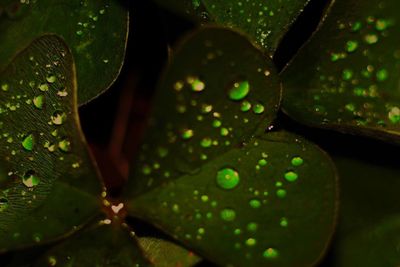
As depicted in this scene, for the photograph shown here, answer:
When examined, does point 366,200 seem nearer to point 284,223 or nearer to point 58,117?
point 284,223

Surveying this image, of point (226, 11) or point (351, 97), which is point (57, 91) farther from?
point (351, 97)

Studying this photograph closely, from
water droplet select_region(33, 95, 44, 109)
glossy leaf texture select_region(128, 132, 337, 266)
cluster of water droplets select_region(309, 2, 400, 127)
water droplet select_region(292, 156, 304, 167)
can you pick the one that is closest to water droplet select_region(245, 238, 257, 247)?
glossy leaf texture select_region(128, 132, 337, 266)

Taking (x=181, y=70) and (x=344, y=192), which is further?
(x=344, y=192)

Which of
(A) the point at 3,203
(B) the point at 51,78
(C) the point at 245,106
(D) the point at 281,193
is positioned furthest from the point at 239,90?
(A) the point at 3,203

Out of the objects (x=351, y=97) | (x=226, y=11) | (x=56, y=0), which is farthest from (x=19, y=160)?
(x=351, y=97)

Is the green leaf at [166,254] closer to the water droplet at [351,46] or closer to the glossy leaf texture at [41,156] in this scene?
the glossy leaf texture at [41,156]

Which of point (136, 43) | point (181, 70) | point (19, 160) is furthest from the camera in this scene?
point (136, 43)

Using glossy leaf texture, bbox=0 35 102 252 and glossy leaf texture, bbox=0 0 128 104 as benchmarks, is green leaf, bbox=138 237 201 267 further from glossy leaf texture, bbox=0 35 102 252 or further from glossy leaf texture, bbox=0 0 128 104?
glossy leaf texture, bbox=0 0 128 104
